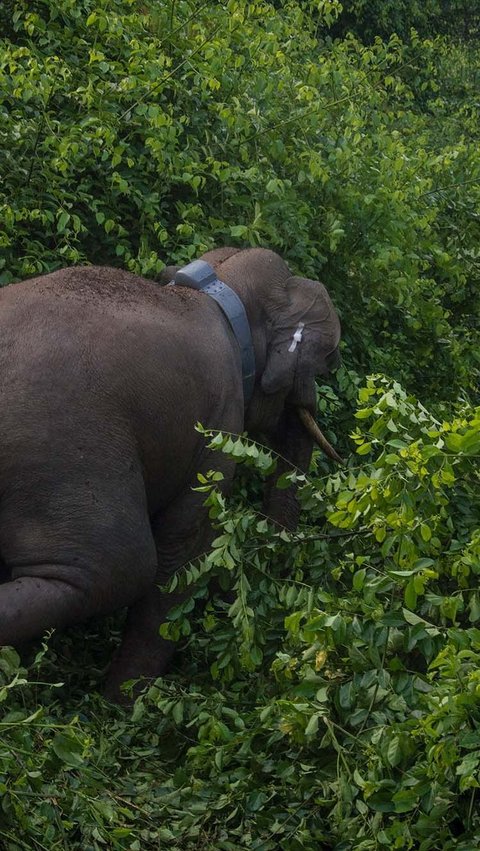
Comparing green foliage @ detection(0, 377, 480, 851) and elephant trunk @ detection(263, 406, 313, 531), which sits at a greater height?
green foliage @ detection(0, 377, 480, 851)

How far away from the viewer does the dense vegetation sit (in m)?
3.60

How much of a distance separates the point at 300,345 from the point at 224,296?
1.48 feet

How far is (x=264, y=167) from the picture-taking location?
22.2ft

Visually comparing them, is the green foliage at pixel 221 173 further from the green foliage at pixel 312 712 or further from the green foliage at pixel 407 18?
the green foliage at pixel 407 18

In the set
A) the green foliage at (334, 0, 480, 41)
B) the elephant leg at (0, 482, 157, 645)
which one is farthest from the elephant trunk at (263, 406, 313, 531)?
the green foliage at (334, 0, 480, 41)

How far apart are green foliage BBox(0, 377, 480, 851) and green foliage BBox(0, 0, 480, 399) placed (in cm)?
187

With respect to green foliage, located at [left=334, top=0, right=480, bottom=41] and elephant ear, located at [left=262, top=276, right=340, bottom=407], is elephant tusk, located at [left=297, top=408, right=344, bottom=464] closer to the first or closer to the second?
elephant ear, located at [left=262, top=276, right=340, bottom=407]

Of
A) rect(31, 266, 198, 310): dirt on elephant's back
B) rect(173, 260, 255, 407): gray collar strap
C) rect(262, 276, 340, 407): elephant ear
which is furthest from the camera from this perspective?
rect(262, 276, 340, 407): elephant ear

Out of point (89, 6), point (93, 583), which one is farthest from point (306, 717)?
point (89, 6)

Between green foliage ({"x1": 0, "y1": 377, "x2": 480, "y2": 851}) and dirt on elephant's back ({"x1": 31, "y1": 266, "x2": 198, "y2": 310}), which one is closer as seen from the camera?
green foliage ({"x1": 0, "y1": 377, "x2": 480, "y2": 851})

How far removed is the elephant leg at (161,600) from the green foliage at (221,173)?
1198 mm

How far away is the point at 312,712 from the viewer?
386 centimetres

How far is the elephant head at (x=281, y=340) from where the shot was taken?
228 inches

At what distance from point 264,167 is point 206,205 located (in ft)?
1.15
